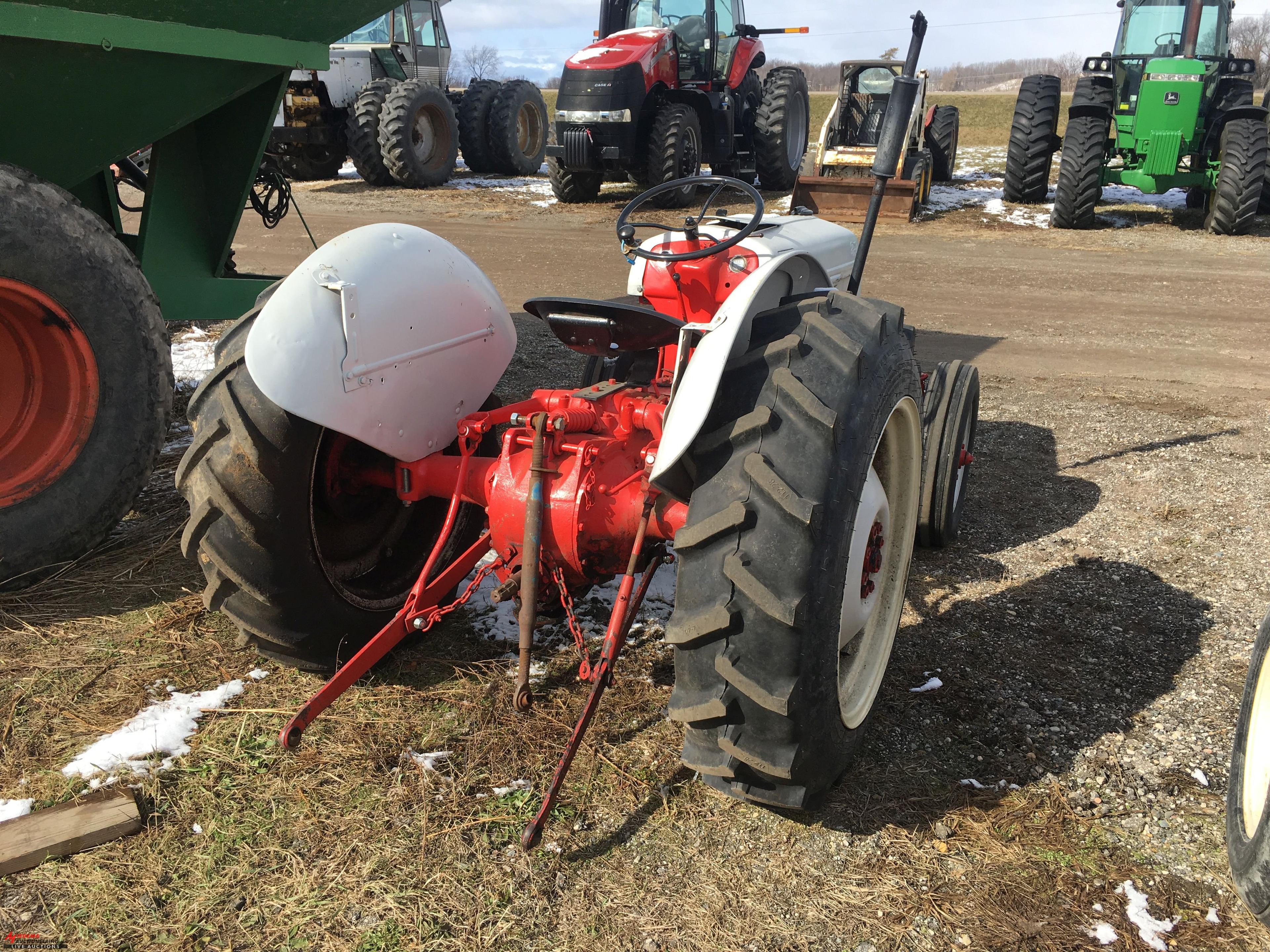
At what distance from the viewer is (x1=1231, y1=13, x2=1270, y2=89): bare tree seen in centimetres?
3650

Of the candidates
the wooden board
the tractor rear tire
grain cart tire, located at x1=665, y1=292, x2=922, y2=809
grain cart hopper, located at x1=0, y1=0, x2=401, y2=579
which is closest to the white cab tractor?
the tractor rear tire

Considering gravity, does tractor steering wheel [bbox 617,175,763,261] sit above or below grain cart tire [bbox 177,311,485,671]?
above

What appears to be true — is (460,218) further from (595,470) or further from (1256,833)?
(1256,833)

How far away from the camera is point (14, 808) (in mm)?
2434

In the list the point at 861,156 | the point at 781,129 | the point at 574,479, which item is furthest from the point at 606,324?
the point at 781,129

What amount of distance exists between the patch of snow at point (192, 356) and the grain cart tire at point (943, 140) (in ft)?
→ 41.3

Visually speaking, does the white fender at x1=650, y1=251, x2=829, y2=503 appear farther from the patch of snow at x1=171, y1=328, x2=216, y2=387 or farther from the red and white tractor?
the patch of snow at x1=171, y1=328, x2=216, y2=387

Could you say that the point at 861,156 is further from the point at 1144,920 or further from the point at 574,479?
the point at 1144,920

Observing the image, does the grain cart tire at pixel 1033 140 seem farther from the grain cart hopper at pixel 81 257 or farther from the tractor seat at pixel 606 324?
the tractor seat at pixel 606 324

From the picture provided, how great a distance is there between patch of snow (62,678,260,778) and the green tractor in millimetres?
12232

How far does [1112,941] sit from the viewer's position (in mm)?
2078

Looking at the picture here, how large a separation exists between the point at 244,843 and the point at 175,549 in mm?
1861
